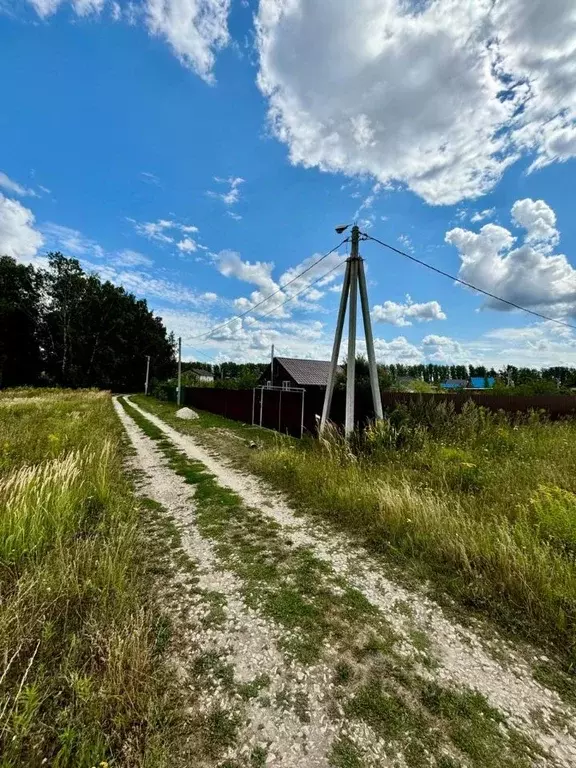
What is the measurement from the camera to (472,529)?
364cm

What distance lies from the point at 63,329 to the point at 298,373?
1355 inches

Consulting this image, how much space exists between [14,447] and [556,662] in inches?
310

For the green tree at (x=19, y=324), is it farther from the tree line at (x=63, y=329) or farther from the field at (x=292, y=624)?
the field at (x=292, y=624)

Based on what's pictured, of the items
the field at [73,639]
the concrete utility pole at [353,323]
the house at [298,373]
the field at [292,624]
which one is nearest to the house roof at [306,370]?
the house at [298,373]

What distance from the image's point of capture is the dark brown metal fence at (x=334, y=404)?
30.1 ft

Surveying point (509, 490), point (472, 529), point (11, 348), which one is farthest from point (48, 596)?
point (11, 348)

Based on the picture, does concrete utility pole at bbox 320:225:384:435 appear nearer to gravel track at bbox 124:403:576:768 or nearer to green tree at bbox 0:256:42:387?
gravel track at bbox 124:403:576:768

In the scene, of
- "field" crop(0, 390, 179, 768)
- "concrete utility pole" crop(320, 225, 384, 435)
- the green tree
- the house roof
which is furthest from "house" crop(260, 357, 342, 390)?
the green tree

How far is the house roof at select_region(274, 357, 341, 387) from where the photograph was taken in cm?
2667

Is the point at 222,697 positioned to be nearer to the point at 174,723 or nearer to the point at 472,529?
the point at 174,723

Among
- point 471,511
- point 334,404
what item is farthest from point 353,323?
point 471,511

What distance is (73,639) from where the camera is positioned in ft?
6.83

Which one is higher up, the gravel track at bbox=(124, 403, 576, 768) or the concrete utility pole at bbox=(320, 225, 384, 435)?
the concrete utility pole at bbox=(320, 225, 384, 435)

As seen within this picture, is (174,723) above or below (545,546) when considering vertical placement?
below
